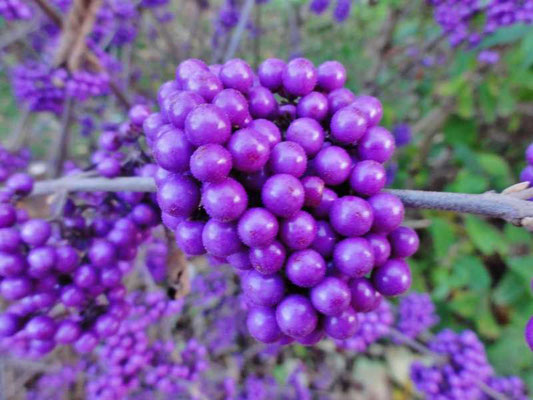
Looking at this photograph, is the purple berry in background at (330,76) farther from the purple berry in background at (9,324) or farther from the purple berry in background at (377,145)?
the purple berry in background at (9,324)

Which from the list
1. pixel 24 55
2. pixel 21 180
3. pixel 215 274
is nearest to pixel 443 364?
pixel 215 274

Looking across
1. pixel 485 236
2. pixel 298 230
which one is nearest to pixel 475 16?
pixel 485 236

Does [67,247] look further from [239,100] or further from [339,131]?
[339,131]

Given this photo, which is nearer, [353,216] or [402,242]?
[353,216]

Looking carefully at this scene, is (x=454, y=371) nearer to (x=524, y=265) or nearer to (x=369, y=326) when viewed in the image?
(x=369, y=326)

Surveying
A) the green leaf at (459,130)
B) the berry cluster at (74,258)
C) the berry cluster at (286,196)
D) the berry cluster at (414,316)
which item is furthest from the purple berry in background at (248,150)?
the green leaf at (459,130)

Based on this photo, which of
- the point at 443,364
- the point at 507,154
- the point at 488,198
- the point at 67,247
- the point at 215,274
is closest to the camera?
the point at 488,198

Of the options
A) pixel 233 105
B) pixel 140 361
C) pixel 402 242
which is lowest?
pixel 140 361
